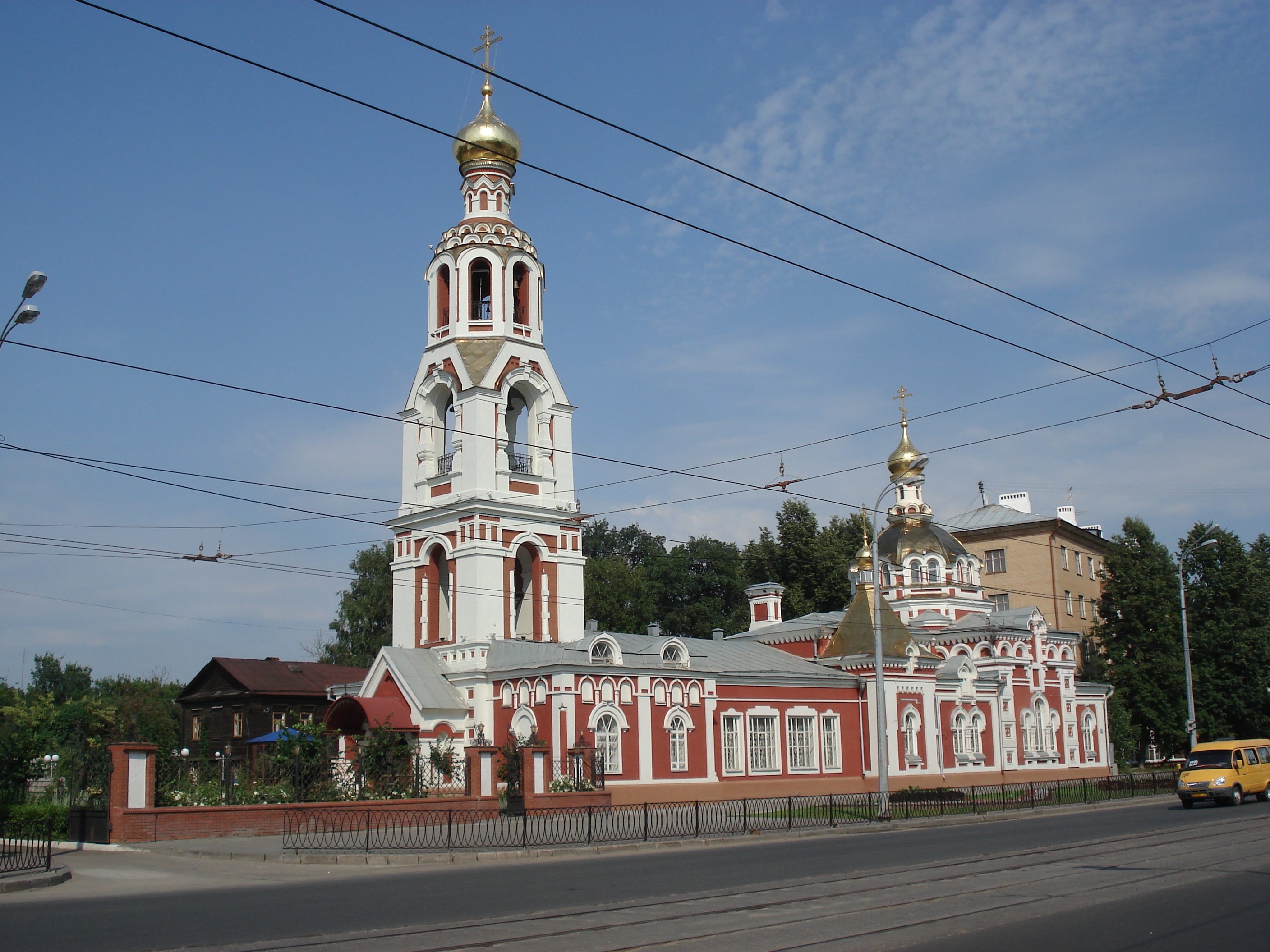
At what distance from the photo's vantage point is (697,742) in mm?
35031

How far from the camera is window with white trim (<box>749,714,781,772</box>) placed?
37.0m

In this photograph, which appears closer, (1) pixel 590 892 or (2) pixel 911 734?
(1) pixel 590 892

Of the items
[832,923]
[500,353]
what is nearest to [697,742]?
[500,353]

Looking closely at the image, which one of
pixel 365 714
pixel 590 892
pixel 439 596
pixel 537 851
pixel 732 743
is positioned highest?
pixel 439 596

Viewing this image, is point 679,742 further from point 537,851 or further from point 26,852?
point 26,852

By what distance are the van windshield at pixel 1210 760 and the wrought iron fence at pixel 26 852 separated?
24.8m

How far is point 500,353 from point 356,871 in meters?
22.3

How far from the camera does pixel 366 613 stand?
63.3 metres

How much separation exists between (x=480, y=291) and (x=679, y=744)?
16.6 m

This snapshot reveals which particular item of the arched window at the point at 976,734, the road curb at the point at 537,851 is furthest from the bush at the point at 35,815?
the arched window at the point at 976,734

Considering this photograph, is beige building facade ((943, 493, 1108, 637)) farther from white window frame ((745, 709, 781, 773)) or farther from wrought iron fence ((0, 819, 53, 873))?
wrought iron fence ((0, 819, 53, 873))

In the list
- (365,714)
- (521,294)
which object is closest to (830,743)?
(365,714)

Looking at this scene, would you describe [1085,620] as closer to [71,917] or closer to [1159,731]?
[1159,731]

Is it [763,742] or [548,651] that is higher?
[548,651]
